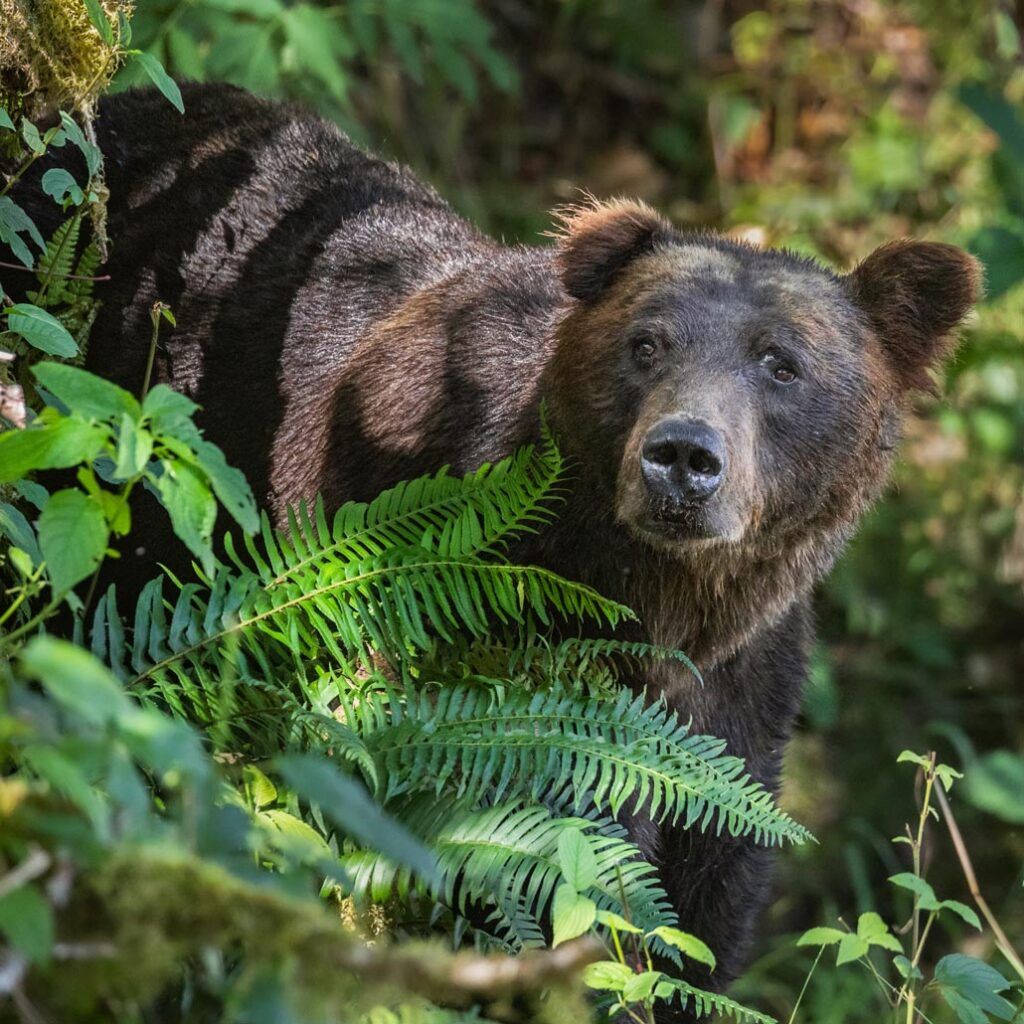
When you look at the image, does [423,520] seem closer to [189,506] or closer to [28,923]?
[189,506]

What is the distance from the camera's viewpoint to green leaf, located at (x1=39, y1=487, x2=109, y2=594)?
2.63 meters

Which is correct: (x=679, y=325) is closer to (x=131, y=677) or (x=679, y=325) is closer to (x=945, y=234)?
(x=131, y=677)

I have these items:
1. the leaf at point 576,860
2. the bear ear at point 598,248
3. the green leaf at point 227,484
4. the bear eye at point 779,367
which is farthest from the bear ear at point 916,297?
the green leaf at point 227,484

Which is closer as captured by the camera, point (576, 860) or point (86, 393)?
point (86, 393)

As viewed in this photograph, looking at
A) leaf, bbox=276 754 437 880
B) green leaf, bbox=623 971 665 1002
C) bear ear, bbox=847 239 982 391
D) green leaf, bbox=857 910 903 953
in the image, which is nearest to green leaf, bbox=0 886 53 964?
leaf, bbox=276 754 437 880

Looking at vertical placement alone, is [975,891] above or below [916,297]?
below

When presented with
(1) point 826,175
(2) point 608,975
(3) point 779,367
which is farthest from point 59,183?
(1) point 826,175

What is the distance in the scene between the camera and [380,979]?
2.02m

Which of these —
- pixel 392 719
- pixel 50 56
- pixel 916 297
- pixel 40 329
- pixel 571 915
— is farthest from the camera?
pixel 916 297

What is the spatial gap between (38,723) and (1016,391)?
28.5 ft

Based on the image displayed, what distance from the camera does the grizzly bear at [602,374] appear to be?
14.9 ft

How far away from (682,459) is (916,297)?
1199 millimetres

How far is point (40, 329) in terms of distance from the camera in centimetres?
352

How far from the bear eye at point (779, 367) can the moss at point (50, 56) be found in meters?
2.14
